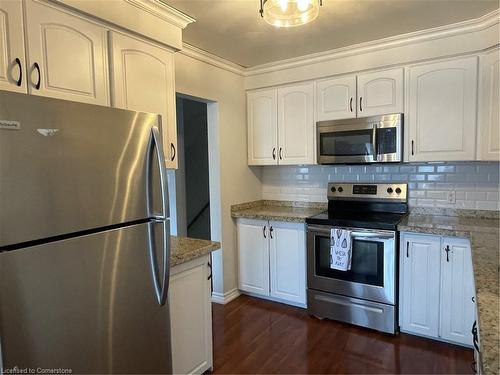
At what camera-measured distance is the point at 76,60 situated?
1.64m

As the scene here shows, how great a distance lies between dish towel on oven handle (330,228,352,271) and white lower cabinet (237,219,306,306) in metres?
0.34

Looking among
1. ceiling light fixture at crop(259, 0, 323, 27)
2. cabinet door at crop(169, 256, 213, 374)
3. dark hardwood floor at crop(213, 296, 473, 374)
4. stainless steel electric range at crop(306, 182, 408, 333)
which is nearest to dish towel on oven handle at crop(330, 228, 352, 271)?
stainless steel electric range at crop(306, 182, 408, 333)

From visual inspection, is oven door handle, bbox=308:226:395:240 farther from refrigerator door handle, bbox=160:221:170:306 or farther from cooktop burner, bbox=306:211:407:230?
refrigerator door handle, bbox=160:221:170:306

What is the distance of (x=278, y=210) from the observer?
3.51 meters

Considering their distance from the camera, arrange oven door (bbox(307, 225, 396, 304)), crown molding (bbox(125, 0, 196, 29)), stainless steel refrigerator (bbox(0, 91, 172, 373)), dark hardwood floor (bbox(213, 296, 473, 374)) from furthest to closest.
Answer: oven door (bbox(307, 225, 396, 304)) < dark hardwood floor (bbox(213, 296, 473, 374)) < crown molding (bbox(125, 0, 196, 29)) < stainless steel refrigerator (bbox(0, 91, 172, 373))

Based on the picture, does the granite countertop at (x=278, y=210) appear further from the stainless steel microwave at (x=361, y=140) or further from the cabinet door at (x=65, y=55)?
the cabinet door at (x=65, y=55)

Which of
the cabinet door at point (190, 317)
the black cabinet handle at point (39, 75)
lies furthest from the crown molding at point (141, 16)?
the cabinet door at point (190, 317)

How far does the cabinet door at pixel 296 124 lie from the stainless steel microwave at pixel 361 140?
13 centimetres

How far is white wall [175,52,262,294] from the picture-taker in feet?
10.2

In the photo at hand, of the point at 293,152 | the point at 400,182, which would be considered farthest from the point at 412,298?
the point at 293,152

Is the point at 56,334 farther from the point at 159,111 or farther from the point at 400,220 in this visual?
the point at 400,220

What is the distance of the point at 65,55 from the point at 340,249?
2320mm

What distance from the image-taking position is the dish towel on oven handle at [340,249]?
2.72 m

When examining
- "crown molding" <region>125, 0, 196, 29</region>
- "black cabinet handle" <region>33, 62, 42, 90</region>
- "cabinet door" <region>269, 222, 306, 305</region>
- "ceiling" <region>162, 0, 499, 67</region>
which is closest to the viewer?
"black cabinet handle" <region>33, 62, 42, 90</region>
